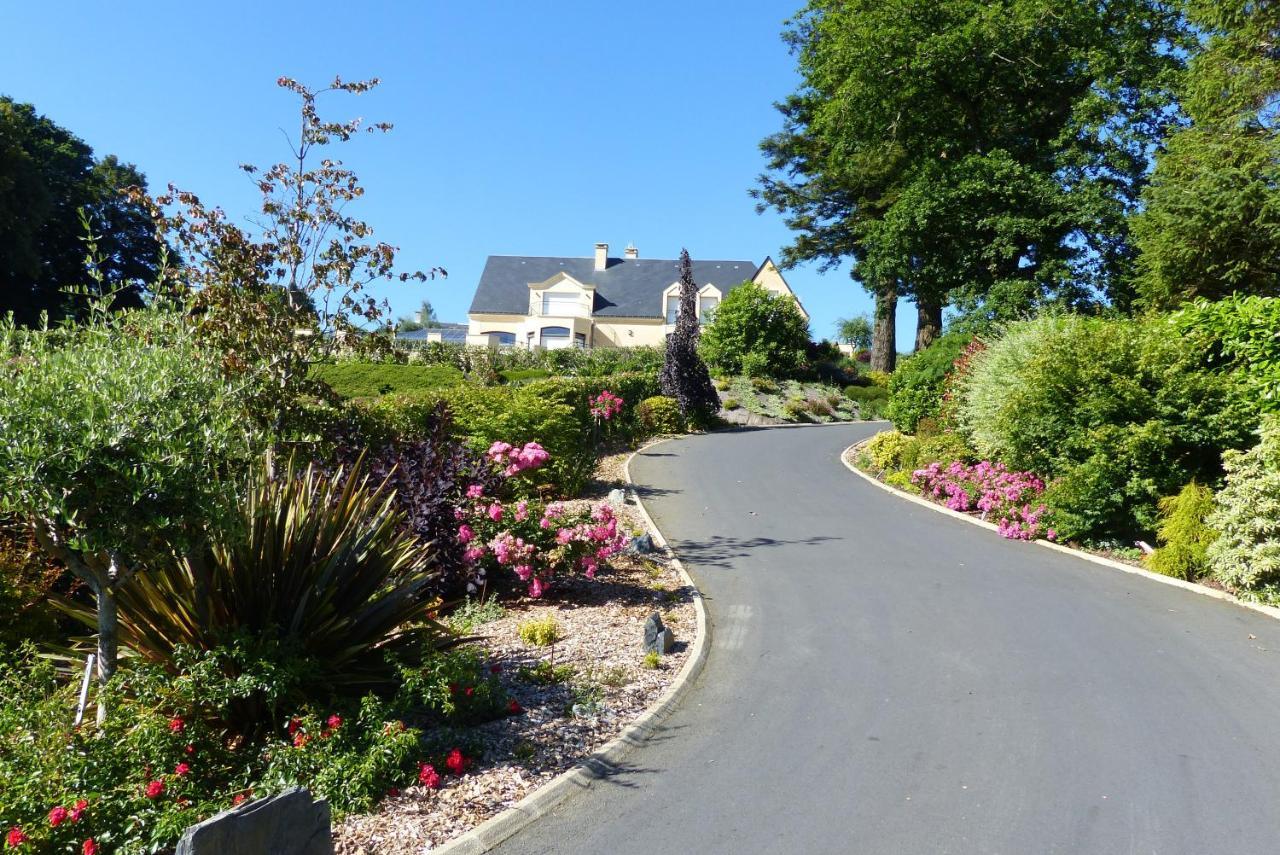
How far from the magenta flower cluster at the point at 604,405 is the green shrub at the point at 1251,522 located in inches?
445

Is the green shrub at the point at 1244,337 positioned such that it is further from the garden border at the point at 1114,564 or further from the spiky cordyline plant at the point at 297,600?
the spiky cordyline plant at the point at 297,600

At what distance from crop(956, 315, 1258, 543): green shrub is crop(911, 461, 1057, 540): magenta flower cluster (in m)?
0.27

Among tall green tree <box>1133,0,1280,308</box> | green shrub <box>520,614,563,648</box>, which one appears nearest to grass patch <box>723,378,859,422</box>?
tall green tree <box>1133,0,1280,308</box>

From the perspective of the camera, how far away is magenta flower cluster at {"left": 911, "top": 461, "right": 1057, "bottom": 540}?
35.9ft

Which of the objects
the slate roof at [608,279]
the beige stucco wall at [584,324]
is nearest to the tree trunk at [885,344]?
the beige stucco wall at [584,324]

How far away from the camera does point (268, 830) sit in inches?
122

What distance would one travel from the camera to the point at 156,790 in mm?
3514

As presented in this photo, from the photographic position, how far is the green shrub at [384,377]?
25.1m

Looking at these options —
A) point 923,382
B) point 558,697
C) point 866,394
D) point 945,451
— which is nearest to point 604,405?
point 923,382

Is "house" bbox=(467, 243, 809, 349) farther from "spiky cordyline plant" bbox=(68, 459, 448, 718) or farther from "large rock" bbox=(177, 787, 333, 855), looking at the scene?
"large rock" bbox=(177, 787, 333, 855)

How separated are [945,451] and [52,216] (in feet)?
121

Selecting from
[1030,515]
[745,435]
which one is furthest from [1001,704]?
[745,435]

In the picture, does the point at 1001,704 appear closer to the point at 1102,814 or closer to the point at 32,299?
the point at 1102,814

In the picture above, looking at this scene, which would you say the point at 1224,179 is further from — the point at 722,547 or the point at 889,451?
the point at 722,547
